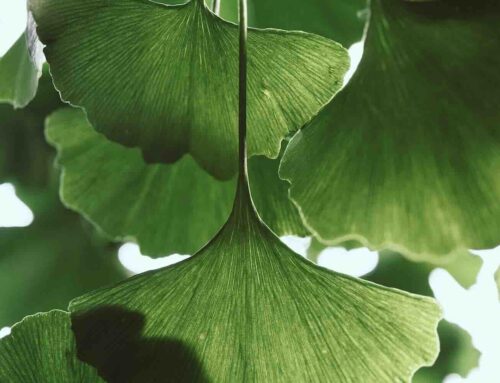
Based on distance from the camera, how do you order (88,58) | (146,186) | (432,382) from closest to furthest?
(88,58) → (146,186) → (432,382)

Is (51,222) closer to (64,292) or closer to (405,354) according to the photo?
(64,292)

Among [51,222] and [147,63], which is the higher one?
[147,63]

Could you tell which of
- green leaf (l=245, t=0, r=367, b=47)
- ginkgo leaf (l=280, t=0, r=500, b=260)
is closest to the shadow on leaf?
ginkgo leaf (l=280, t=0, r=500, b=260)

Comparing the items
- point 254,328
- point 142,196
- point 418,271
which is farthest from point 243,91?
point 418,271

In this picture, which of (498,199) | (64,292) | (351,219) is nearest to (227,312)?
(351,219)

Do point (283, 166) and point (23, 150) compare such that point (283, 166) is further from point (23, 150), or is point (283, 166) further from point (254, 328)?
point (23, 150)

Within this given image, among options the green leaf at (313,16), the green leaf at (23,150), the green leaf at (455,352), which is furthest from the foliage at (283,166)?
the green leaf at (455,352)
